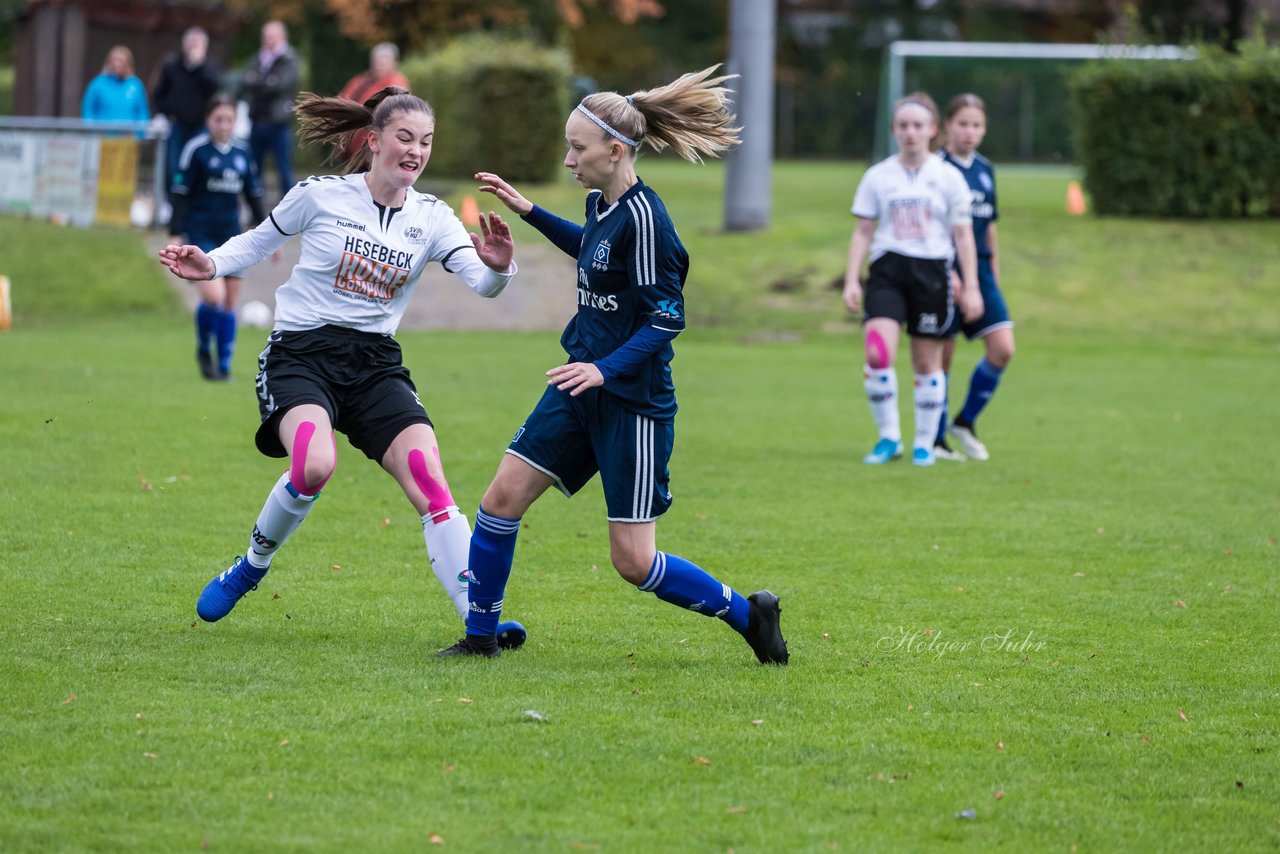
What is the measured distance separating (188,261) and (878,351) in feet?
18.4

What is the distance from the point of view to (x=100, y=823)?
4129 millimetres

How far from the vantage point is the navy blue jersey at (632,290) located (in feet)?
18.1

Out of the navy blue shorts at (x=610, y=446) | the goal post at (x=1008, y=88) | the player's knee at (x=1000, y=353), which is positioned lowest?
the navy blue shorts at (x=610, y=446)

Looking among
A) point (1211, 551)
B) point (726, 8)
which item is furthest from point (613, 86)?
point (1211, 551)

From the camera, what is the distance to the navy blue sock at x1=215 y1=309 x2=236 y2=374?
43.7 feet

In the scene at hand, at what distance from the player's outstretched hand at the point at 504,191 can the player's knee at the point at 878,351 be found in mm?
5061

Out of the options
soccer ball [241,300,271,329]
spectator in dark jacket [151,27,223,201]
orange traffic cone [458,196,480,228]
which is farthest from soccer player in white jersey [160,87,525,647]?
orange traffic cone [458,196,480,228]

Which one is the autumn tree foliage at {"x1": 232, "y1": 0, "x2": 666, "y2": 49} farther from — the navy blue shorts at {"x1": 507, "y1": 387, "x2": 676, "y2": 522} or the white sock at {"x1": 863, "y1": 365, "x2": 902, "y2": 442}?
the navy blue shorts at {"x1": 507, "y1": 387, "x2": 676, "y2": 522}

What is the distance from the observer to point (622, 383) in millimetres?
5605

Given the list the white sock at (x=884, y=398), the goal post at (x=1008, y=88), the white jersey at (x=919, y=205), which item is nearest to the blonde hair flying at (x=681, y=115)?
the white jersey at (x=919, y=205)

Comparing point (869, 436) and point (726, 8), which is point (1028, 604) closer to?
point (869, 436)

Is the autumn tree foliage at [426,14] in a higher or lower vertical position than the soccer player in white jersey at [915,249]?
higher

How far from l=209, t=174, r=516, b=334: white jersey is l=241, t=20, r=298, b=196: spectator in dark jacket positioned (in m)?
14.1

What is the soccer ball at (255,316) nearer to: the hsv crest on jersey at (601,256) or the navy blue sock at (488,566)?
the navy blue sock at (488,566)
